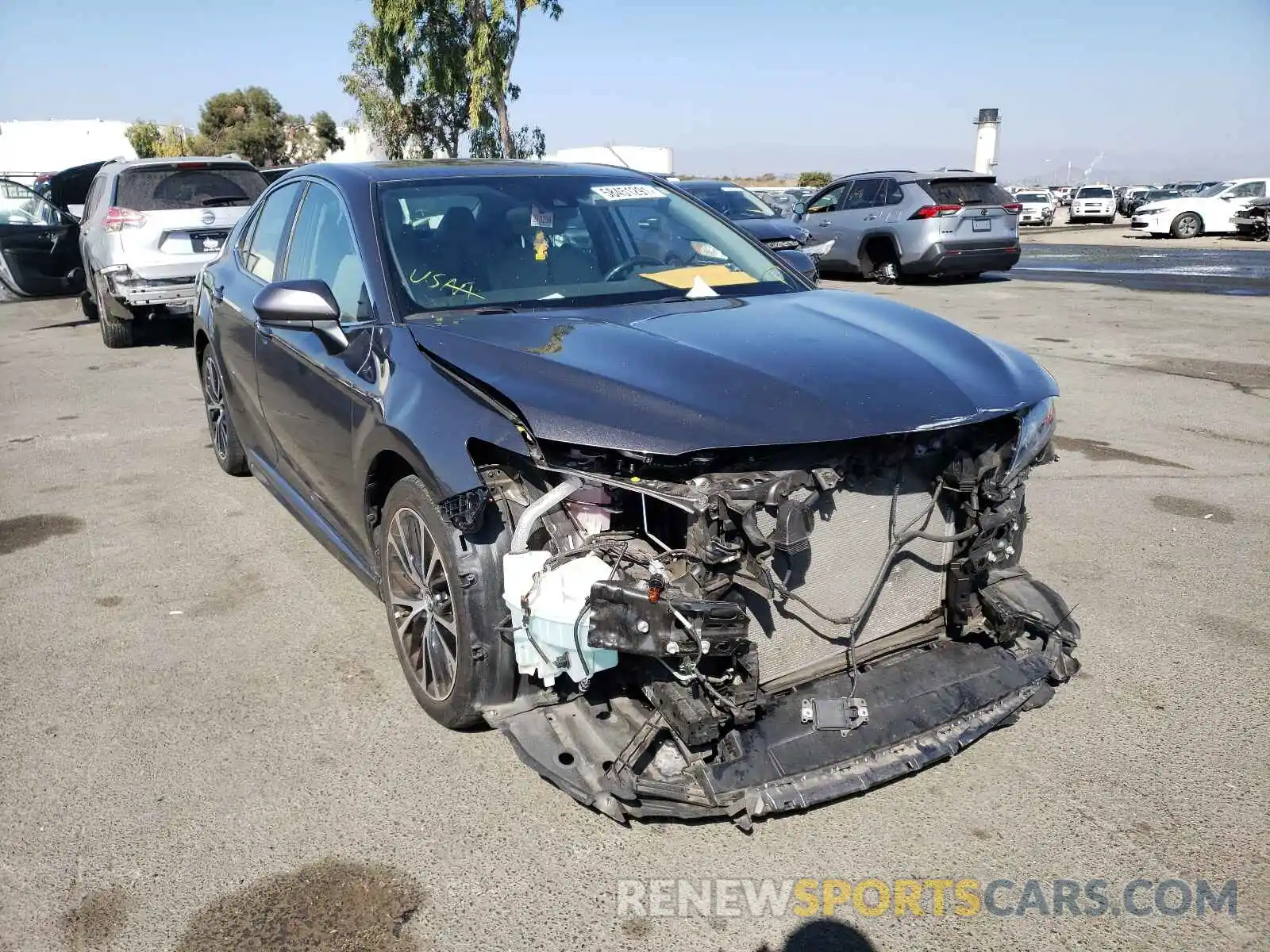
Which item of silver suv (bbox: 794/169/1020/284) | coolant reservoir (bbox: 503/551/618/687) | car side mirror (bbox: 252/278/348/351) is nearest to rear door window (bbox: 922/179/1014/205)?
silver suv (bbox: 794/169/1020/284)

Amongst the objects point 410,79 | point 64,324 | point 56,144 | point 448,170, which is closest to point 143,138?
point 56,144

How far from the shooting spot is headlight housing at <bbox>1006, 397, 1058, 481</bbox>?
3096mm

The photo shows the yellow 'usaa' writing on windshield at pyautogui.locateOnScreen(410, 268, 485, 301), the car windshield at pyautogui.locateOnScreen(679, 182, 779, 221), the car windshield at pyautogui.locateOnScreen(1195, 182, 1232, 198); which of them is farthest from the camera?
the car windshield at pyautogui.locateOnScreen(1195, 182, 1232, 198)

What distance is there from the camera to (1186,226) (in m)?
28.2

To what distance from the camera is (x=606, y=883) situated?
266cm

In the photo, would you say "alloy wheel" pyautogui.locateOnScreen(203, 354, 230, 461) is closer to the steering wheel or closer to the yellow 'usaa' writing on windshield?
the yellow 'usaa' writing on windshield

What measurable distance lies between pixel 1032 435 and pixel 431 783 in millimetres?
2116

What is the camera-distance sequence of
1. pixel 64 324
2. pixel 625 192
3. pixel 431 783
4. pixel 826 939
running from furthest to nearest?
pixel 64 324 → pixel 625 192 → pixel 431 783 → pixel 826 939

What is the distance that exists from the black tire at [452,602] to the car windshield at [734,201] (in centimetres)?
1186

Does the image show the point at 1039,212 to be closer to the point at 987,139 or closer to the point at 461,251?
the point at 987,139

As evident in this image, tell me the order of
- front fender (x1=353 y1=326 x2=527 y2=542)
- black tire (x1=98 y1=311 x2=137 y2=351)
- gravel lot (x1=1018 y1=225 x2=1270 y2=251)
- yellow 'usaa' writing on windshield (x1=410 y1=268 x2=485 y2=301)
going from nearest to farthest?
front fender (x1=353 y1=326 x2=527 y2=542)
yellow 'usaa' writing on windshield (x1=410 y1=268 x2=485 y2=301)
black tire (x1=98 y1=311 x2=137 y2=351)
gravel lot (x1=1018 y1=225 x2=1270 y2=251)

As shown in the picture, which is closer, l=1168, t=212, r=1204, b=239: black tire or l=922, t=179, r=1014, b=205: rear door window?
l=922, t=179, r=1014, b=205: rear door window

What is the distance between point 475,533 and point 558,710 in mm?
552

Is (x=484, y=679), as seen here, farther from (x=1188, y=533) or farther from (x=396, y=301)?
(x=1188, y=533)
